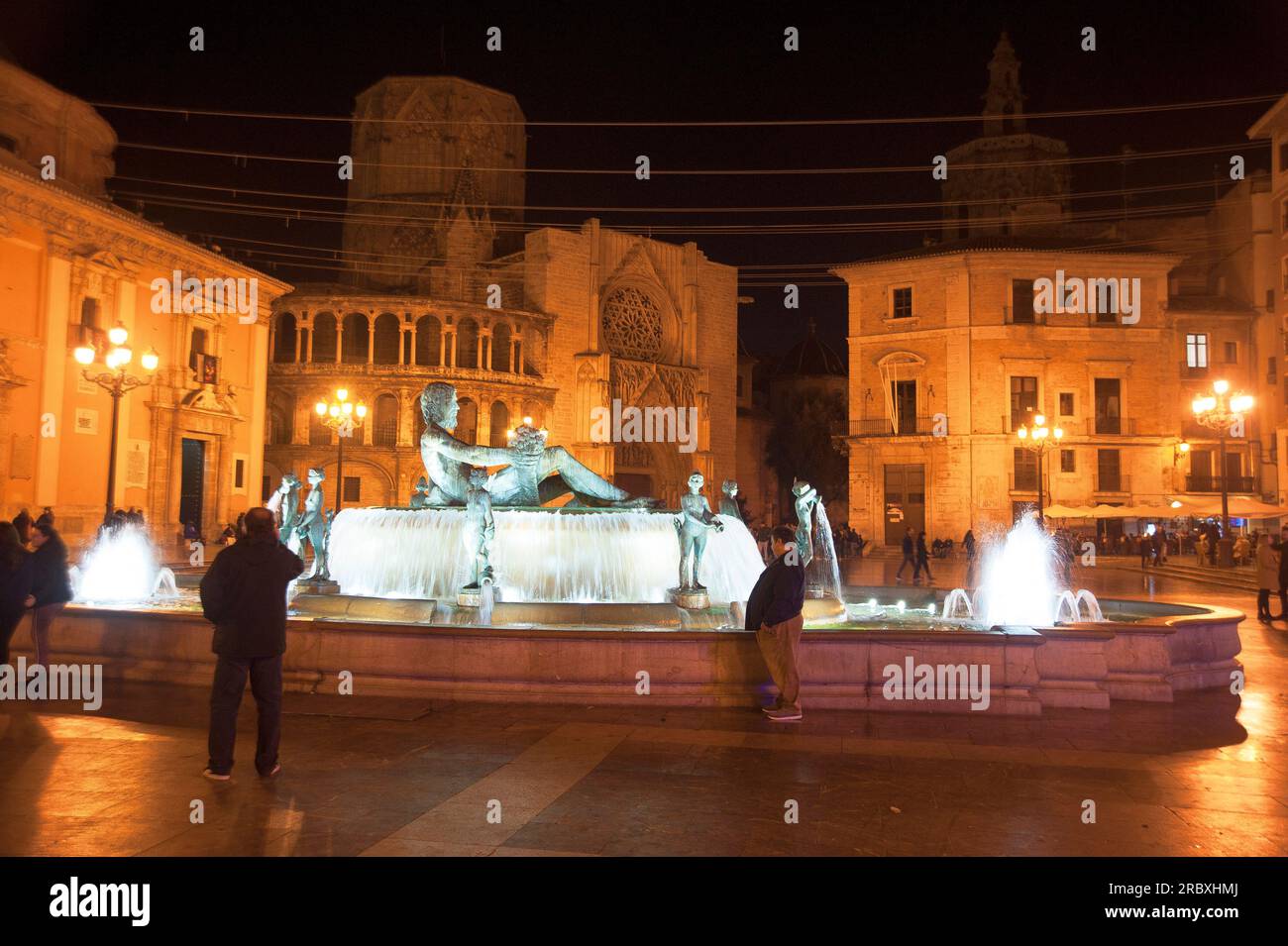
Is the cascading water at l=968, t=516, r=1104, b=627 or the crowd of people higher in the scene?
the crowd of people

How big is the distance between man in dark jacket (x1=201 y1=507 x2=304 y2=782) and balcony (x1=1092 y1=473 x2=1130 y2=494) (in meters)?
37.0

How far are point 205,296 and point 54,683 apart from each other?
2565cm

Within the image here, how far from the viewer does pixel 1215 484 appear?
123 feet

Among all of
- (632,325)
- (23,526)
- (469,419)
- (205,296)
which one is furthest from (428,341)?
(23,526)

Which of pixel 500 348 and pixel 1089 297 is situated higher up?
pixel 1089 297

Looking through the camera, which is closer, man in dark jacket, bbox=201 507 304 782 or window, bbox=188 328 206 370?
man in dark jacket, bbox=201 507 304 782

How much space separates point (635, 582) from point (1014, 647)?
4.30m

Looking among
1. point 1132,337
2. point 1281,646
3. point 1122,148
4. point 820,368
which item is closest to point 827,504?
point 820,368

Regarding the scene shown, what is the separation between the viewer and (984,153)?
160ft

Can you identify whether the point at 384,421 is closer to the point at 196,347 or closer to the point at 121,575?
the point at 196,347

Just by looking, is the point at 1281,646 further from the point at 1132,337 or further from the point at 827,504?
the point at 827,504

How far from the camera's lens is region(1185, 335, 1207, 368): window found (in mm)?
38562
